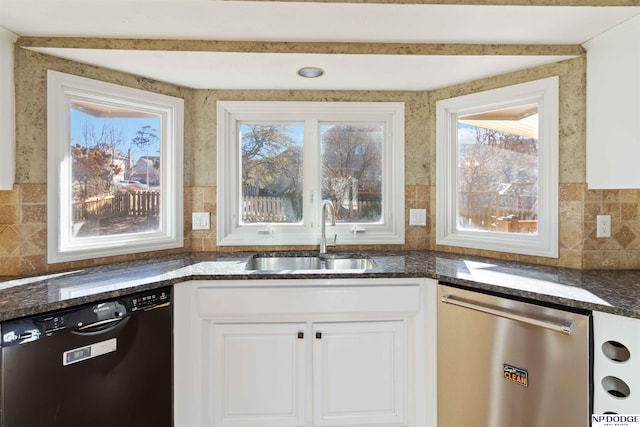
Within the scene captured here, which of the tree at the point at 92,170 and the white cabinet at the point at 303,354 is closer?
the white cabinet at the point at 303,354

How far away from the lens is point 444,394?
1670 millimetres

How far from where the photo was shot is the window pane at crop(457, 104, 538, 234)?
2025 millimetres

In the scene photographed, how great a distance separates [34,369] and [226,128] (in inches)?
63.9

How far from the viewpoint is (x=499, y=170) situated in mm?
2148

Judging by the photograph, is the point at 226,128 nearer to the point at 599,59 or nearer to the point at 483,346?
the point at 483,346

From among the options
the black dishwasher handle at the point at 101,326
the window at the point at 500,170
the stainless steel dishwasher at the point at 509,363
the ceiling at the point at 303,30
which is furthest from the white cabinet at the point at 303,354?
the ceiling at the point at 303,30

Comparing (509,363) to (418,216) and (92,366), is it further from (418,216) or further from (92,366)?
(92,366)

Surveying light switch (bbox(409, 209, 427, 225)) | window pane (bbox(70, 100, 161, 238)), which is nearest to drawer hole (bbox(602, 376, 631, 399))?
light switch (bbox(409, 209, 427, 225))

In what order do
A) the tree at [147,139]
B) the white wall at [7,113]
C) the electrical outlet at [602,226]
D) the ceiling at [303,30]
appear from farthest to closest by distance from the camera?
the tree at [147,139] → the electrical outlet at [602,226] → the white wall at [7,113] → the ceiling at [303,30]

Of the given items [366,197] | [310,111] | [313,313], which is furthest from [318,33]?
[313,313]

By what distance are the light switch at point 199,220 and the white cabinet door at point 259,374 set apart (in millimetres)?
816

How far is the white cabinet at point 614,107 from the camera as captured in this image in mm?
1512

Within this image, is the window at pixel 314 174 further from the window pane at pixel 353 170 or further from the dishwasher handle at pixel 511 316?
the dishwasher handle at pixel 511 316

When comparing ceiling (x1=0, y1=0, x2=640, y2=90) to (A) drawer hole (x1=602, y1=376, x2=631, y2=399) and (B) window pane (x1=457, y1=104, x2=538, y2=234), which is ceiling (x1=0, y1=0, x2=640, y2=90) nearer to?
(B) window pane (x1=457, y1=104, x2=538, y2=234)
